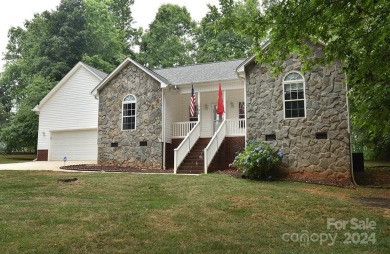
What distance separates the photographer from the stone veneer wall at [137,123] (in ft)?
49.8

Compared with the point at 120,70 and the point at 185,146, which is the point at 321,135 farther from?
the point at 120,70

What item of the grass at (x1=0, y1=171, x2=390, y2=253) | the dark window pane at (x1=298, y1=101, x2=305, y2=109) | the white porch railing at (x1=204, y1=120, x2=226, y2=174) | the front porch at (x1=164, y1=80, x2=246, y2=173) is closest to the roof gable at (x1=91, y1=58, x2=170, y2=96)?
the front porch at (x1=164, y1=80, x2=246, y2=173)

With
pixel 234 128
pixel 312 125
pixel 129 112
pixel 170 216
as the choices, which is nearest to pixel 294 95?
pixel 312 125

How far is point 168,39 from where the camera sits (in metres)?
34.9

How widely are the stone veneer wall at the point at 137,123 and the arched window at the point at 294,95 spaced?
19.6 feet

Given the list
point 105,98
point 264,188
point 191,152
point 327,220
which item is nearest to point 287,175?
point 264,188

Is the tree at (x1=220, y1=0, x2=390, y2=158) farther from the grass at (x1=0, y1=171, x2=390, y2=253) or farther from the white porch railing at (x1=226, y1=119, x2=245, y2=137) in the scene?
the white porch railing at (x1=226, y1=119, x2=245, y2=137)

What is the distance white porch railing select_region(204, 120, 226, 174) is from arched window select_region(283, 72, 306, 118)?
10.3 feet

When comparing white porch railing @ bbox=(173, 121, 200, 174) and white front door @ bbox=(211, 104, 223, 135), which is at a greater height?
white front door @ bbox=(211, 104, 223, 135)

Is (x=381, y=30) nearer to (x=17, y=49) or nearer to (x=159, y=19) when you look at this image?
(x=159, y=19)

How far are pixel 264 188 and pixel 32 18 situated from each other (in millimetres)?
31994

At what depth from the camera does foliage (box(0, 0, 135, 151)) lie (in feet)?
78.1

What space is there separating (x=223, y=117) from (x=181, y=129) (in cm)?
234

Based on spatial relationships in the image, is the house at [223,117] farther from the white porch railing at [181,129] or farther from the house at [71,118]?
the house at [71,118]
